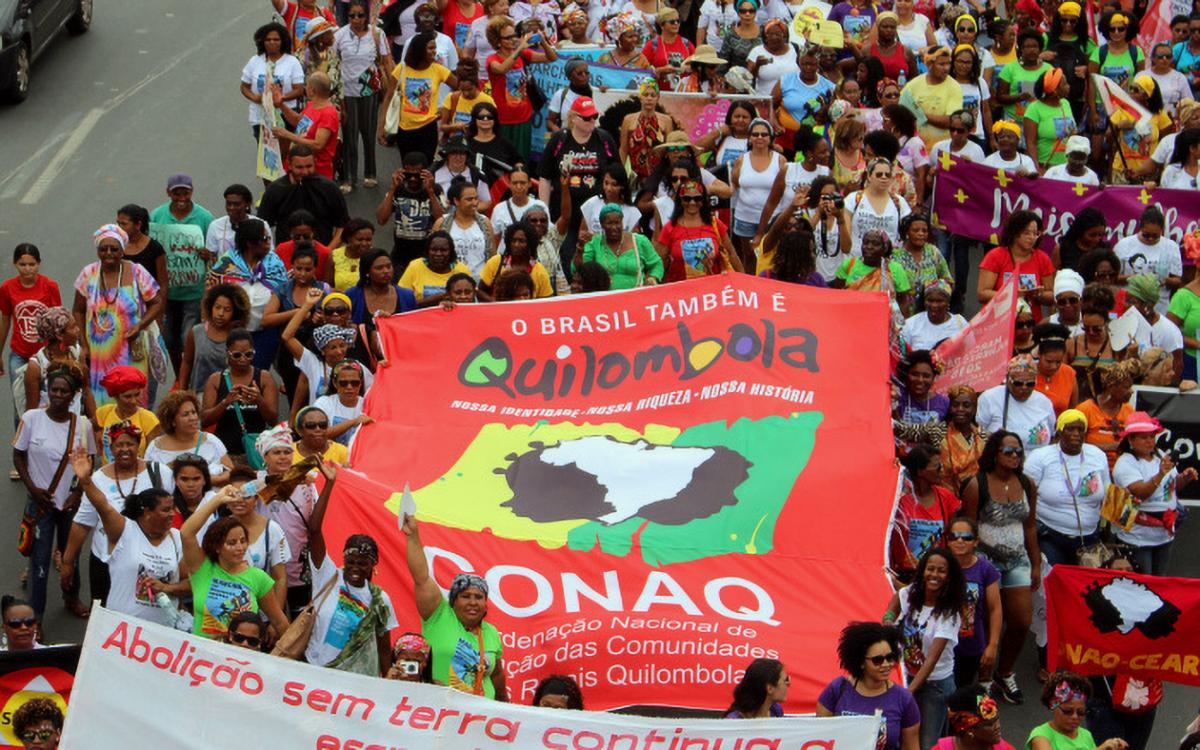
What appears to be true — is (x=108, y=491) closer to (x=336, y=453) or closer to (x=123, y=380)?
(x=123, y=380)

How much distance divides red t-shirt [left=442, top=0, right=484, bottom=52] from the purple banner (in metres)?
4.33

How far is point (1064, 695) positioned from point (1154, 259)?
580cm

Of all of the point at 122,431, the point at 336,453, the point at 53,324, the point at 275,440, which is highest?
the point at 53,324

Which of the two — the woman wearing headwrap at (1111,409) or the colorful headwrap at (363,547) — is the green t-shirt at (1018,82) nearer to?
the woman wearing headwrap at (1111,409)

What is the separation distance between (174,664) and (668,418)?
4.11m

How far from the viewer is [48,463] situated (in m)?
12.9

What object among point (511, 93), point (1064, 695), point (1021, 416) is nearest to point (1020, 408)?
point (1021, 416)

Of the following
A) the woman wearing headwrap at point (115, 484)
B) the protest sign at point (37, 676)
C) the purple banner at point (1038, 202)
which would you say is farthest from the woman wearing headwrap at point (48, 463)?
the purple banner at point (1038, 202)

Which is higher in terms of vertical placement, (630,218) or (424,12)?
(424,12)

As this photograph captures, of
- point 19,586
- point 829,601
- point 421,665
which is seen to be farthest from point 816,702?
point 19,586

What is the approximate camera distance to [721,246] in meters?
15.4

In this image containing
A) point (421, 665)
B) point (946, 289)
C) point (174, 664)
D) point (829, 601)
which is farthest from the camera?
point (946, 289)

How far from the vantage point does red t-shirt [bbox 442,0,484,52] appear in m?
18.8

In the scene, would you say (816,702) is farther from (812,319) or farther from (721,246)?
(721,246)
